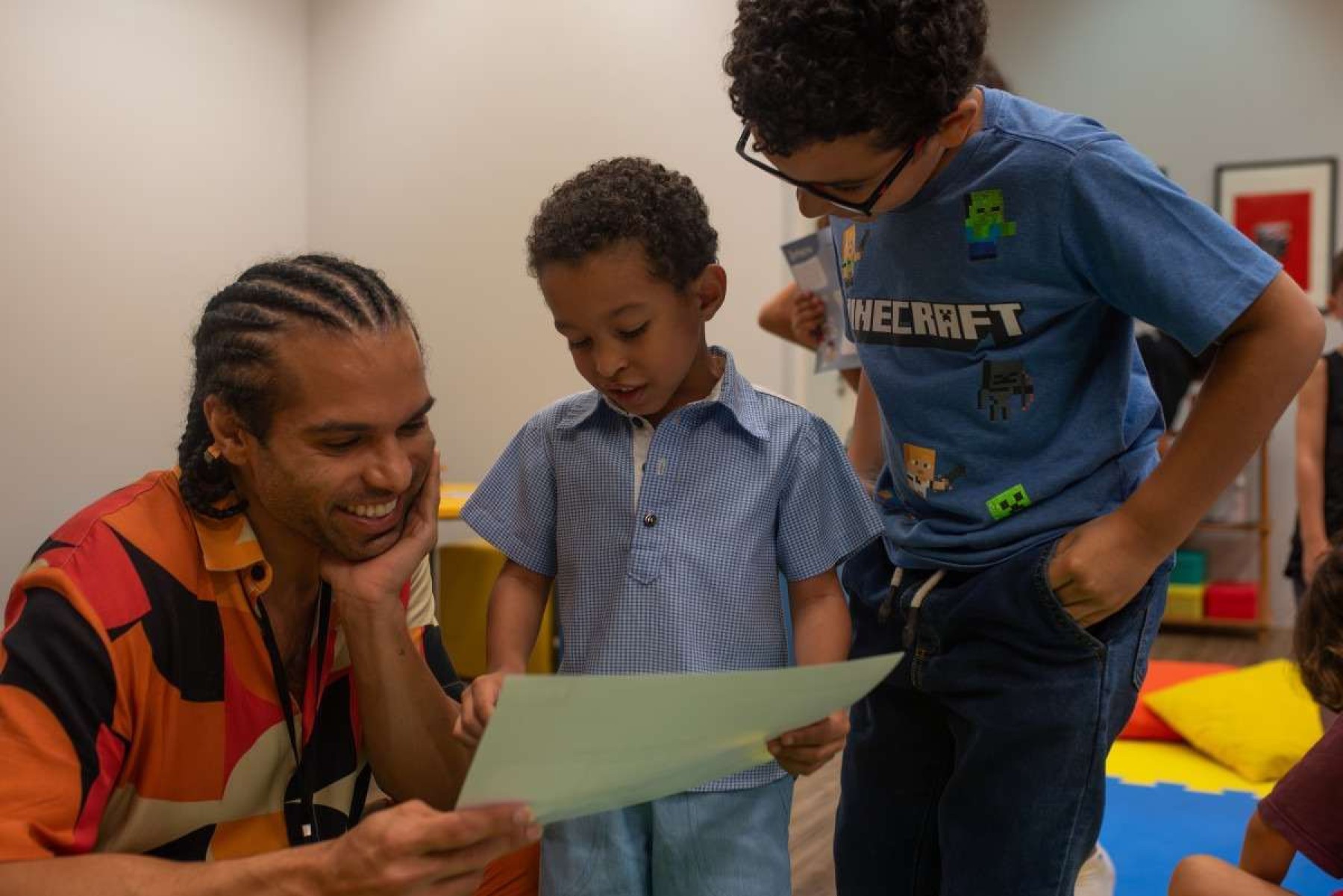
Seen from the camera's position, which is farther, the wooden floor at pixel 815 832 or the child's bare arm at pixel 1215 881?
the wooden floor at pixel 815 832

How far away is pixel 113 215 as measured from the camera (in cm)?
454

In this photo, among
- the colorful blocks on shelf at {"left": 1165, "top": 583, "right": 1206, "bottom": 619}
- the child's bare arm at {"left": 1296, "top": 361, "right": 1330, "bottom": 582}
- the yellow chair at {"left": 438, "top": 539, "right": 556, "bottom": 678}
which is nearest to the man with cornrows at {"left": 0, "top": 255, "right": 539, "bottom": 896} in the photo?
the child's bare arm at {"left": 1296, "top": 361, "right": 1330, "bottom": 582}

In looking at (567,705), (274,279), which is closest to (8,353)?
(274,279)

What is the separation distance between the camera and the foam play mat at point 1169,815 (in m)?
2.64

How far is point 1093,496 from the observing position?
1.25 m

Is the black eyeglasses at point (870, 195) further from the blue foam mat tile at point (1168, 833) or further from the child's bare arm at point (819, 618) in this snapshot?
the blue foam mat tile at point (1168, 833)

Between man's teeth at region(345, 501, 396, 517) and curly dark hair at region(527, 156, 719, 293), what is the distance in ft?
1.05

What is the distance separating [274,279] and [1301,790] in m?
1.47

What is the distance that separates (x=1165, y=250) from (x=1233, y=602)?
5.44 m

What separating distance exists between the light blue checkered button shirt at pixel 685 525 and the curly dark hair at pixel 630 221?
159 millimetres

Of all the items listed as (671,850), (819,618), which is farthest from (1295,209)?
(671,850)

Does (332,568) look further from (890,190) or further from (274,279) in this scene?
(890,190)

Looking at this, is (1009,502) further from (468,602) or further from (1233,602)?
(1233,602)

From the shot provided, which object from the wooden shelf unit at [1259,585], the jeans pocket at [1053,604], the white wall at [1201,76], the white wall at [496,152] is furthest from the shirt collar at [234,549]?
the white wall at [1201,76]
